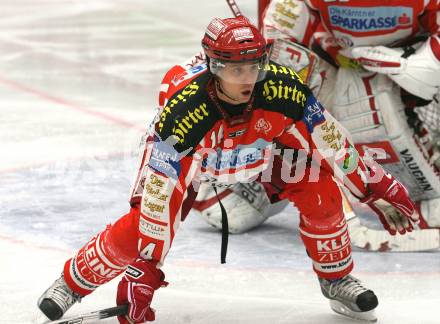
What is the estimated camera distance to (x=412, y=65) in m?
5.21

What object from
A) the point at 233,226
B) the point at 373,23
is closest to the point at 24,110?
the point at 233,226

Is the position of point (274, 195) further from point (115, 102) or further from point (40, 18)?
point (40, 18)

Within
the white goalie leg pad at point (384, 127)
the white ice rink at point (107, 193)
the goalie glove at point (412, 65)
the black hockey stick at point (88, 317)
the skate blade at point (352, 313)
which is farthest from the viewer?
the white goalie leg pad at point (384, 127)

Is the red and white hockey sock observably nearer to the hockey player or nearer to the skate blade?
the hockey player

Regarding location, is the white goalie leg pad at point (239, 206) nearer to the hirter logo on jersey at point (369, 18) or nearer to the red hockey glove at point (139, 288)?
the hirter logo on jersey at point (369, 18)

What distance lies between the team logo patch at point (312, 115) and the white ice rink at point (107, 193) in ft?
2.37

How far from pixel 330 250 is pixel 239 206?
1452 millimetres

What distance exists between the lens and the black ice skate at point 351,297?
4.19m

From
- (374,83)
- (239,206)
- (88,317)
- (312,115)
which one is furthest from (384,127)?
(88,317)

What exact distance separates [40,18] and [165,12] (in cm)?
113

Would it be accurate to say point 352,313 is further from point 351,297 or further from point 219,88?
point 219,88

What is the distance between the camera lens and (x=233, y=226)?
554cm

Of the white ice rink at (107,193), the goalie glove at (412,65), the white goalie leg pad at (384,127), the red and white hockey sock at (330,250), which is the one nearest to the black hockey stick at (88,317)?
the white ice rink at (107,193)

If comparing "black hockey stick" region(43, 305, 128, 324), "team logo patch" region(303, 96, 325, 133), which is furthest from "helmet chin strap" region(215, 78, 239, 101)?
"black hockey stick" region(43, 305, 128, 324)
